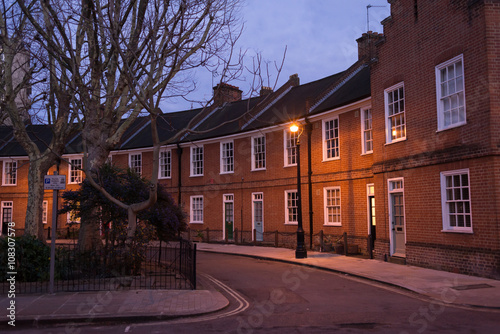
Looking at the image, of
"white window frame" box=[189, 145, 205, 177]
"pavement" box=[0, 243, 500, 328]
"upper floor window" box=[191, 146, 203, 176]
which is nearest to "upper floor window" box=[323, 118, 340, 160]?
"pavement" box=[0, 243, 500, 328]

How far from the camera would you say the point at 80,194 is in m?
13.2

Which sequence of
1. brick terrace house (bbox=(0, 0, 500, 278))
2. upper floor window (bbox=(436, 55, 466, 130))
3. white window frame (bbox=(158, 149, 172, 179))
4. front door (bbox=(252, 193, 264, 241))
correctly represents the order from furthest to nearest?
white window frame (bbox=(158, 149, 172, 179)) → front door (bbox=(252, 193, 264, 241)) → upper floor window (bbox=(436, 55, 466, 130)) → brick terrace house (bbox=(0, 0, 500, 278))

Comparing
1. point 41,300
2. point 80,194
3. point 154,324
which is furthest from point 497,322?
point 80,194

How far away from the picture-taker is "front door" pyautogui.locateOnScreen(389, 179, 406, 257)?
16339mm

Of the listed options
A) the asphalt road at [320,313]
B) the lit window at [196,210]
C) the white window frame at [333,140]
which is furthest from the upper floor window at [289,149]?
the asphalt road at [320,313]

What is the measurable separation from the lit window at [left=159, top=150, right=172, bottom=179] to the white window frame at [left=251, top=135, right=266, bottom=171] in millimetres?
7968

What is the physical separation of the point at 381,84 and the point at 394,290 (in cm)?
885

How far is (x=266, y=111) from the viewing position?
92.8 feet

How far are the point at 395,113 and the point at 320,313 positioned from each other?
10.2m

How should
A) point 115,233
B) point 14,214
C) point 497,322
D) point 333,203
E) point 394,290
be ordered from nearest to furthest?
point 497,322 < point 394,290 < point 115,233 < point 333,203 < point 14,214

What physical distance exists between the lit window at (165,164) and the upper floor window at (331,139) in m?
13.5

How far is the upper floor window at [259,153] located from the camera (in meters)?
26.0

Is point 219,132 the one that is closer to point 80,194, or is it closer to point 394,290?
point 80,194

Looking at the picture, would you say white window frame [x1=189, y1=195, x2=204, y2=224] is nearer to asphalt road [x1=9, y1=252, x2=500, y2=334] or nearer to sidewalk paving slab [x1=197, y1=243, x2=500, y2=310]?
sidewalk paving slab [x1=197, y1=243, x2=500, y2=310]
